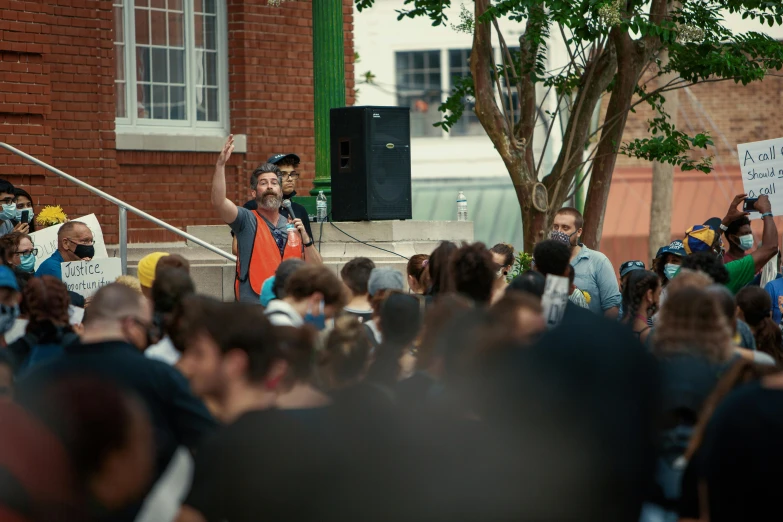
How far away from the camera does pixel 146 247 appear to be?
12.9 m

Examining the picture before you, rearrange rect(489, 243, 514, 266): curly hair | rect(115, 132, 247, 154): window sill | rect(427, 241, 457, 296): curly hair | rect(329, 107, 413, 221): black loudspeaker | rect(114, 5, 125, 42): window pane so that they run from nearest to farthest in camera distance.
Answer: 1. rect(427, 241, 457, 296): curly hair
2. rect(489, 243, 514, 266): curly hair
3. rect(329, 107, 413, 221): black loudspeaker
4. rect(115, 132, 247, 154): window sill
5. rect(114, 5, 125, 42): window pane

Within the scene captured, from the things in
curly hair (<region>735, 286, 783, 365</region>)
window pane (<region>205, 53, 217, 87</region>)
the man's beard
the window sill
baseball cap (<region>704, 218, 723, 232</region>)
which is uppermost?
window pane (<region>205, 53, 217, 87</region>)

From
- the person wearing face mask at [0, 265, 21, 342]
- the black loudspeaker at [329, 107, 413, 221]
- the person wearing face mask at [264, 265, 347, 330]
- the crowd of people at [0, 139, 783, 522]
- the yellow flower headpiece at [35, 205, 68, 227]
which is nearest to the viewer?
the crowd of people at [0, 139, 783, 522]

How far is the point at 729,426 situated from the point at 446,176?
2781 cm

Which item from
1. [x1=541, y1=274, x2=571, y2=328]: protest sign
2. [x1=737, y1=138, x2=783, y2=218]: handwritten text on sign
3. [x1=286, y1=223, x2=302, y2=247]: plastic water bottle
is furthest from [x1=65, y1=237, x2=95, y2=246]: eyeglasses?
[x1=737, y1=138, x2=783, y2=218]: handwritten text on sign

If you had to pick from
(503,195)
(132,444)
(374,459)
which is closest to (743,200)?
(374,459)

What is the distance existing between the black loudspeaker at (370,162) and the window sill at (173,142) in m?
2.73

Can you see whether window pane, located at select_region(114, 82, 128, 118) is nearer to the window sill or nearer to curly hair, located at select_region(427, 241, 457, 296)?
the window sill

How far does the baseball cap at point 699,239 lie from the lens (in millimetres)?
8445

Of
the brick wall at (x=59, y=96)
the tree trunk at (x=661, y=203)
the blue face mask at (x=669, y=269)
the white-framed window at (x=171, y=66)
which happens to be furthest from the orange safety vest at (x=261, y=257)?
the tree trunk at (x=661, y=203)

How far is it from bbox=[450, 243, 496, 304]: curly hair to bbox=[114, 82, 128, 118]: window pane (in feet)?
29.4

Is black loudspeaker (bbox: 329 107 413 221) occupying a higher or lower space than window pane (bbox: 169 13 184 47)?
lower

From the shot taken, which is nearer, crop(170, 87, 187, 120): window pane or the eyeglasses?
the eyeglasses

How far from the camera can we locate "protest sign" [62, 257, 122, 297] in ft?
27.6
